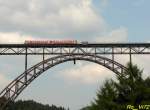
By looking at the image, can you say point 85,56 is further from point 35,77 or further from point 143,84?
point 143,84

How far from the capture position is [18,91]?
8544cm

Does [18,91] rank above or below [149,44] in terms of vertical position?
below

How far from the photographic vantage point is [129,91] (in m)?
45.4

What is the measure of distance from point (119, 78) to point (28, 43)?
38.9 m

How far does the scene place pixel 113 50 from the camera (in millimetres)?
81938

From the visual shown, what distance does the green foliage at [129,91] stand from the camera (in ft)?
145

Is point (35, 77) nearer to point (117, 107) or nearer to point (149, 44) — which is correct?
point (149, 44)

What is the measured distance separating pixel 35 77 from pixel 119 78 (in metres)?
39.0

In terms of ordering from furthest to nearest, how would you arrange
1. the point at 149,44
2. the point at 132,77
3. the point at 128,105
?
1. the point at 149,44
2. the point at 132,77
3. the point at 128,105

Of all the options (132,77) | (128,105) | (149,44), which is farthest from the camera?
(149,44)

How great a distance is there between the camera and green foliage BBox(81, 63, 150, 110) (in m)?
44.2

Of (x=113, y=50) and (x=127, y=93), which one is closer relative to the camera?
(x=127, y=93)

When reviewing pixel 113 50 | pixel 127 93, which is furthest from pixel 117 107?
pixel 113 50

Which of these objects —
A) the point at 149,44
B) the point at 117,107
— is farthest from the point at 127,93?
the point at 149,44
